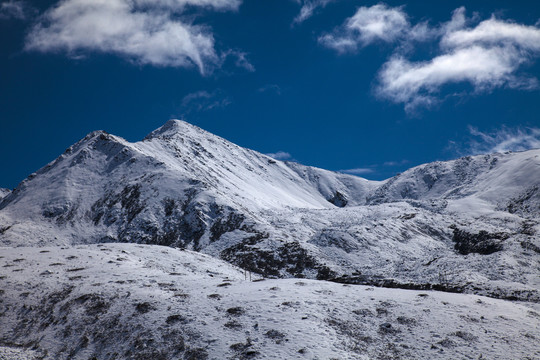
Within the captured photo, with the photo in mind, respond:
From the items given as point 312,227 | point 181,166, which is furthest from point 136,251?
point 181,166

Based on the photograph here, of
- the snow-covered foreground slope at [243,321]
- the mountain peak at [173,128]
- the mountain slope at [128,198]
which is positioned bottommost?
the snow-covered foreground slope at [243,321]

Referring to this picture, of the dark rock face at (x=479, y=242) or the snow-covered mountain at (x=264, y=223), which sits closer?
the snow-covered mountain at (x=264, y=223)

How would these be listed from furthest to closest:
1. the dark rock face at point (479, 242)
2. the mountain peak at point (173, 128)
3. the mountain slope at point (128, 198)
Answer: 1. the mountain peak at point (173, 128)
2. the mountain slope at point (128, 198)
3. the dark rock face at point (479, 242)

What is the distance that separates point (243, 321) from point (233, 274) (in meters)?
16.8

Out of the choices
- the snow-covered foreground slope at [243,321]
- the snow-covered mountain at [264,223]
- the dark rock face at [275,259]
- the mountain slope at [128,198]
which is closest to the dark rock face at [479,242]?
the snow-covered mountain at [264,223]

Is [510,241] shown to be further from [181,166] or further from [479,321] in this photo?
[181,166]

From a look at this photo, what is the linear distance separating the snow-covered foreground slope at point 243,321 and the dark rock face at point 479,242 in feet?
94.7

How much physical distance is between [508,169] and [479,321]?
410ft

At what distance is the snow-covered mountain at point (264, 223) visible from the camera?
126 feet

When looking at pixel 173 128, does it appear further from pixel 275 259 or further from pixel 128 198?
pixel 275 259

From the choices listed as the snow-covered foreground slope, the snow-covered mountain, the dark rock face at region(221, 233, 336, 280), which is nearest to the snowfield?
the snow-covered foreground slope

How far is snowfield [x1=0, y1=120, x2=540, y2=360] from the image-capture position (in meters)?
15.5

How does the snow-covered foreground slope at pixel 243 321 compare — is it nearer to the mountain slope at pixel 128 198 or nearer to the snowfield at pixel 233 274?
the snowfield at pixel 233 274

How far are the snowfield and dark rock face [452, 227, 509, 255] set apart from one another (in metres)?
0.32
